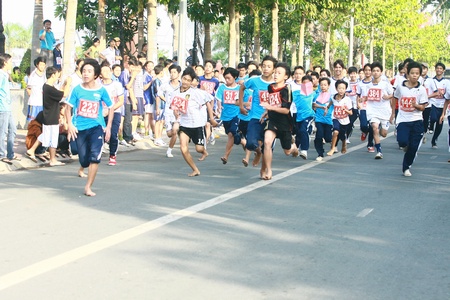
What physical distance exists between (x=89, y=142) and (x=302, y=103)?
6.50 metres

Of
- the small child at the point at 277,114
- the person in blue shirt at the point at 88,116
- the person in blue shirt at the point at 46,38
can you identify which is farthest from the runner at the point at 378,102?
the person in blue shirt at the point at 46,38

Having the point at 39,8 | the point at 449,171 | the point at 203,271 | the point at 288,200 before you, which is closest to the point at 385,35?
Answer: the point at 39,8

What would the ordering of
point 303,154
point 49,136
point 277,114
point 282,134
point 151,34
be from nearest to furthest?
point 277,114 < point 282,134 < point 49,136 < point 303,154 < point 151,34

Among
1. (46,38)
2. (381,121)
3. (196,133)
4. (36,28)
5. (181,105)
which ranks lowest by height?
(196,133)

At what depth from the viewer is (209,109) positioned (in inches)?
528

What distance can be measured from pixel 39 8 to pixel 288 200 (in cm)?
1264

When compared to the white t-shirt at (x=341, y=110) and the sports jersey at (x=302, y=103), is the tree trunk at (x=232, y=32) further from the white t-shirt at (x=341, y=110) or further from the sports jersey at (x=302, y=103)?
the sports jersey at (x=302, y=103)

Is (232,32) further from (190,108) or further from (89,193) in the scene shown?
(89,193)

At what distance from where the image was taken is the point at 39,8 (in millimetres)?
20969

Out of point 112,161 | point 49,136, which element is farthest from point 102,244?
point 112,161

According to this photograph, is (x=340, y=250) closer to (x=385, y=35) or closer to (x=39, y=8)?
(x=39, y=8)

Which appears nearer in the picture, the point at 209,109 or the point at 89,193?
the point at 89,193

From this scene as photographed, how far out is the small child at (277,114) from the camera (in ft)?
39.7

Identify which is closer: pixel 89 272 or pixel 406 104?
pixel 89 272
